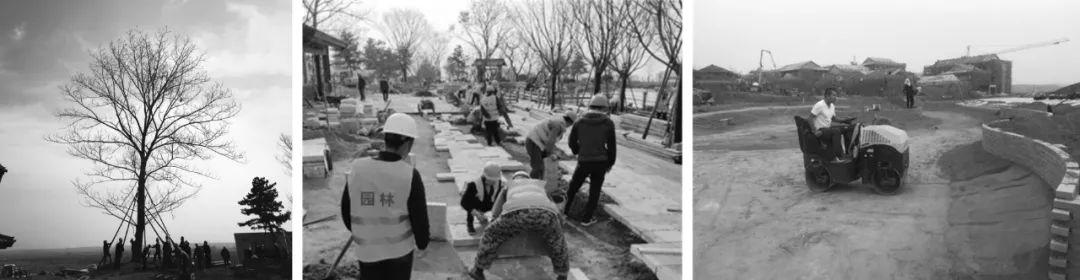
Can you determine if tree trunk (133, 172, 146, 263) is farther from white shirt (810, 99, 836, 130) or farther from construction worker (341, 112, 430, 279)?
white shirt (810, 99, 836, 130)

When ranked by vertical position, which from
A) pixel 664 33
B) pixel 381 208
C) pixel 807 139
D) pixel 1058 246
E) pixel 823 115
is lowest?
pixel 1058 246

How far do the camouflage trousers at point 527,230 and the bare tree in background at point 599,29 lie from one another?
5.99 ft

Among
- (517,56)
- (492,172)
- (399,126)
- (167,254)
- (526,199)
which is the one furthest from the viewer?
(517,56)

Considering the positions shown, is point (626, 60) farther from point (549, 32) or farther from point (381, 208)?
point (381, 208)

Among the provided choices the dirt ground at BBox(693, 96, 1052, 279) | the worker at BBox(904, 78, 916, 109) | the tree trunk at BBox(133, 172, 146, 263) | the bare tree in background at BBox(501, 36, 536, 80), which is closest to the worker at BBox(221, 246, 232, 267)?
the tree trunk at BBox(133, 172, 146, 263)

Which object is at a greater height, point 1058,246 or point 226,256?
point 1058,246

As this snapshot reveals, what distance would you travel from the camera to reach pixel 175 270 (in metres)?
4.46

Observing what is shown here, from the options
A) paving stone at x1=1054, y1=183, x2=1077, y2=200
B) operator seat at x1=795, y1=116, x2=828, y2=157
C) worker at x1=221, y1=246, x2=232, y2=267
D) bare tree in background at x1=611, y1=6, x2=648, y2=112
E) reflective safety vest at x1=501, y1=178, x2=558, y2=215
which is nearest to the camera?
reflective safety vest at x1=501, y1=178, x2=558, y2=215

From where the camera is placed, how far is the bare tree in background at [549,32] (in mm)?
4539

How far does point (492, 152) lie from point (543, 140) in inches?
12.5

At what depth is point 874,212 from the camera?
12.8ft

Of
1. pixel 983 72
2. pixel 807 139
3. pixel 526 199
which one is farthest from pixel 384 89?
pixel 983 72

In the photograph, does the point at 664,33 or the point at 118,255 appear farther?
the point at 664,33

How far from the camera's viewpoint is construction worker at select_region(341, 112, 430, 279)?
9.42 feet
